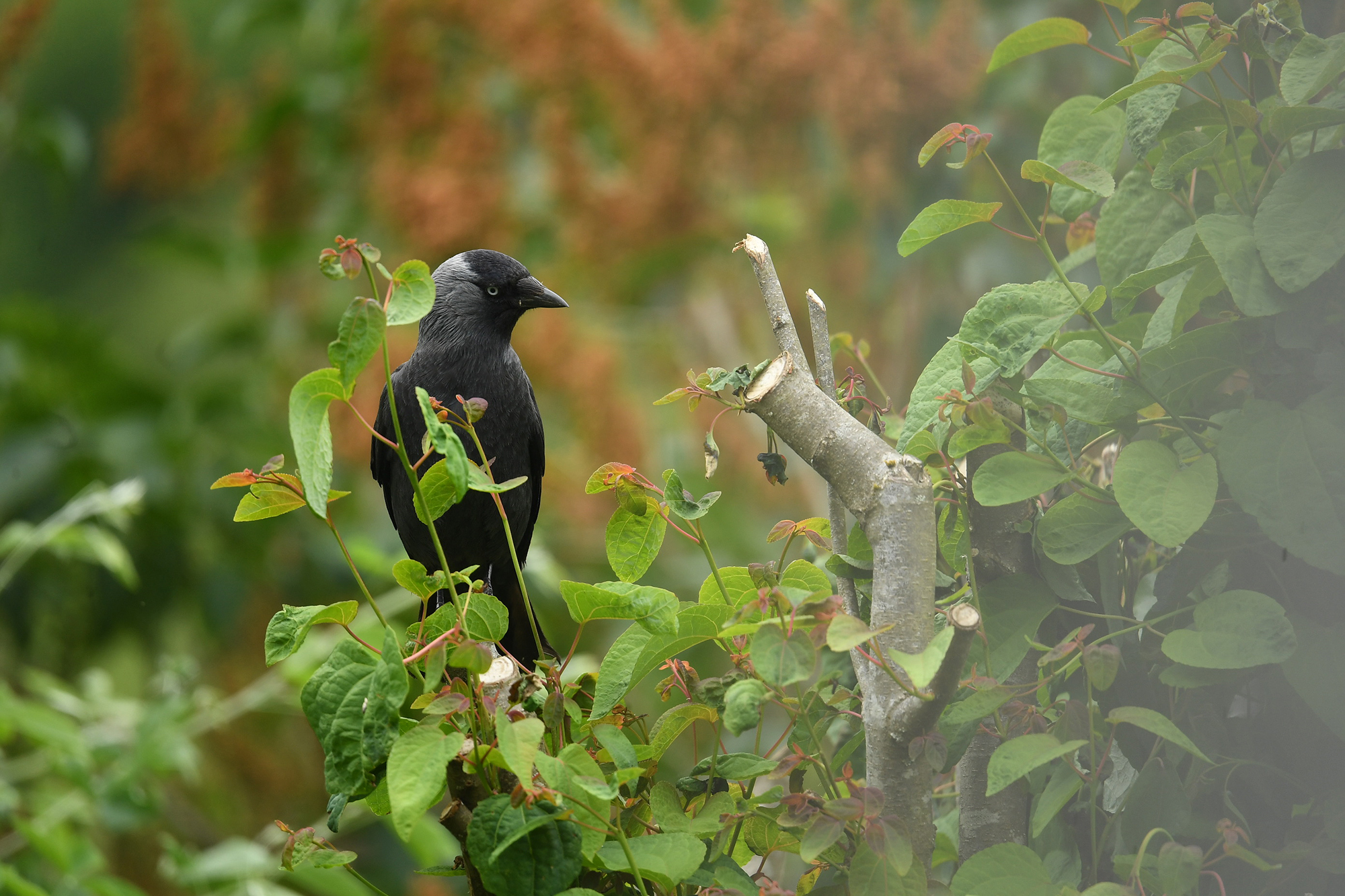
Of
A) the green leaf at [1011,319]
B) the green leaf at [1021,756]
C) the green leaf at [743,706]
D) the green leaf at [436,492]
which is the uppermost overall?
the green leaf at [436,492]

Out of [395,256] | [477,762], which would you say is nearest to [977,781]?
[477,762]

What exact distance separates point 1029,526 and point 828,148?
10.7 ft

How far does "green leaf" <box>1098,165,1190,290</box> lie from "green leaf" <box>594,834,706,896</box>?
74cm

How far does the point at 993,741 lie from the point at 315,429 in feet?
2.47

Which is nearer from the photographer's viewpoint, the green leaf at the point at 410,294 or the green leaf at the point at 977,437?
the green leaf at the point at 410,294

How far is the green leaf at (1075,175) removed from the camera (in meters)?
0.98

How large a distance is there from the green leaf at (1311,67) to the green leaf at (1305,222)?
2.3 inches

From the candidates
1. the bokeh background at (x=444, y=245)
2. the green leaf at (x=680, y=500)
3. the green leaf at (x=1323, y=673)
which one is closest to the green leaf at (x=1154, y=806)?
the green leaf at (x=1323, y=673)

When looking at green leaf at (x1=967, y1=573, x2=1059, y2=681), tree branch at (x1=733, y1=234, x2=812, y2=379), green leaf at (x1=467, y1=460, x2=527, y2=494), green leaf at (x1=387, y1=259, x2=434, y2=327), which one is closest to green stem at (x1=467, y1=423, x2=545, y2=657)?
green leaf at (x1=467, y1=460, x2=527, y2=494)

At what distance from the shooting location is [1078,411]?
1006mm

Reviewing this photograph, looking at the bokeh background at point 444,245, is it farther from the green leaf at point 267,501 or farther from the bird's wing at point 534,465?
the green leaf at point 267,501

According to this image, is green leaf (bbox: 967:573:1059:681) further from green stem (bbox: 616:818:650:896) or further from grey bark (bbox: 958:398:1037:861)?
green stem (bbox: 616:818:650:896)

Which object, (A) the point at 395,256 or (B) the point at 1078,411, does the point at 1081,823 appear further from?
(A) the point at 395,256

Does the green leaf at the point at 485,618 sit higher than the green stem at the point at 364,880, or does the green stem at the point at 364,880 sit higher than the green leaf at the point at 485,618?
the green leaf at the point at 485,618
